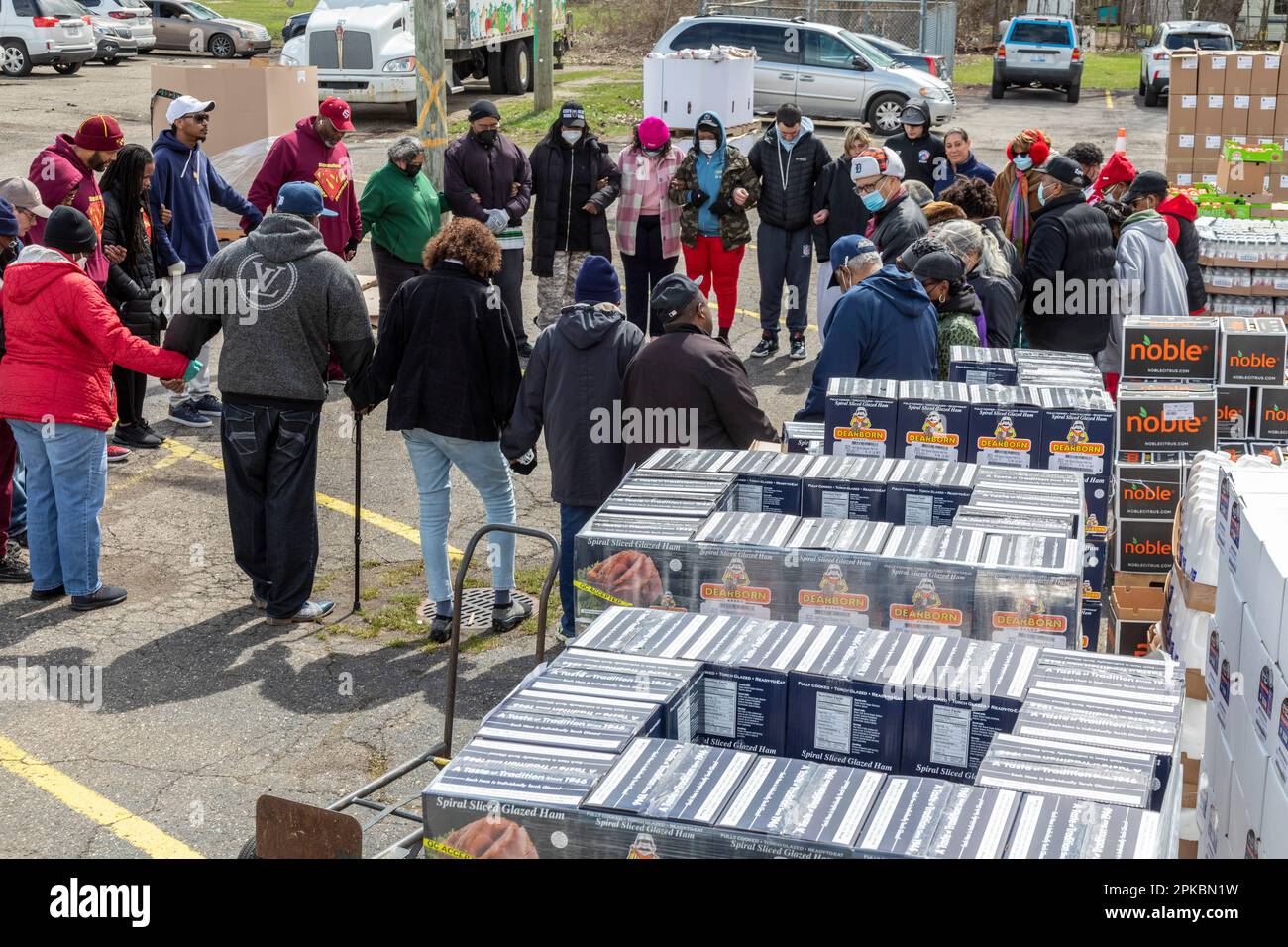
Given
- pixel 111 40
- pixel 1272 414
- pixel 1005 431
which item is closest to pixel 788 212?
pixel 1272 414

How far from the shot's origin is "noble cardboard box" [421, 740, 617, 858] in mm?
3248

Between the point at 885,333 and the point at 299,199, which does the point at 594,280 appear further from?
the point at 299,199

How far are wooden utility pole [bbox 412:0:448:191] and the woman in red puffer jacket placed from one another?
5692mm

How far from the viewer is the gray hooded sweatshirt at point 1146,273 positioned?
30.1ft

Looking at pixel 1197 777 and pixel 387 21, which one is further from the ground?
pixel 387 21

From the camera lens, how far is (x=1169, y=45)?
29.1 m

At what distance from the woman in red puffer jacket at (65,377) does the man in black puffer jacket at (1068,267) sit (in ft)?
16.6

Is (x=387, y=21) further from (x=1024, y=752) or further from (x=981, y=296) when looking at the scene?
(x=1024, y=752)

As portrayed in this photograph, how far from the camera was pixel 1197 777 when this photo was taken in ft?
17.4

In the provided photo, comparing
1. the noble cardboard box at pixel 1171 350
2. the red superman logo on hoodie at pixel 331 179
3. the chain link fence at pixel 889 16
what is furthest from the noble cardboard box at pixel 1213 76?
the chain link fence at pixel 889 16

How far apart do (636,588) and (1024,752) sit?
1571 millimetres

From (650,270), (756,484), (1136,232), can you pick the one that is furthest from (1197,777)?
(650,270)

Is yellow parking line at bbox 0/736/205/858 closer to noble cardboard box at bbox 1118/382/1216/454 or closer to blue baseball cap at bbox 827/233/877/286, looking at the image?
blue baseball cap at bbox 827/233/877/286
